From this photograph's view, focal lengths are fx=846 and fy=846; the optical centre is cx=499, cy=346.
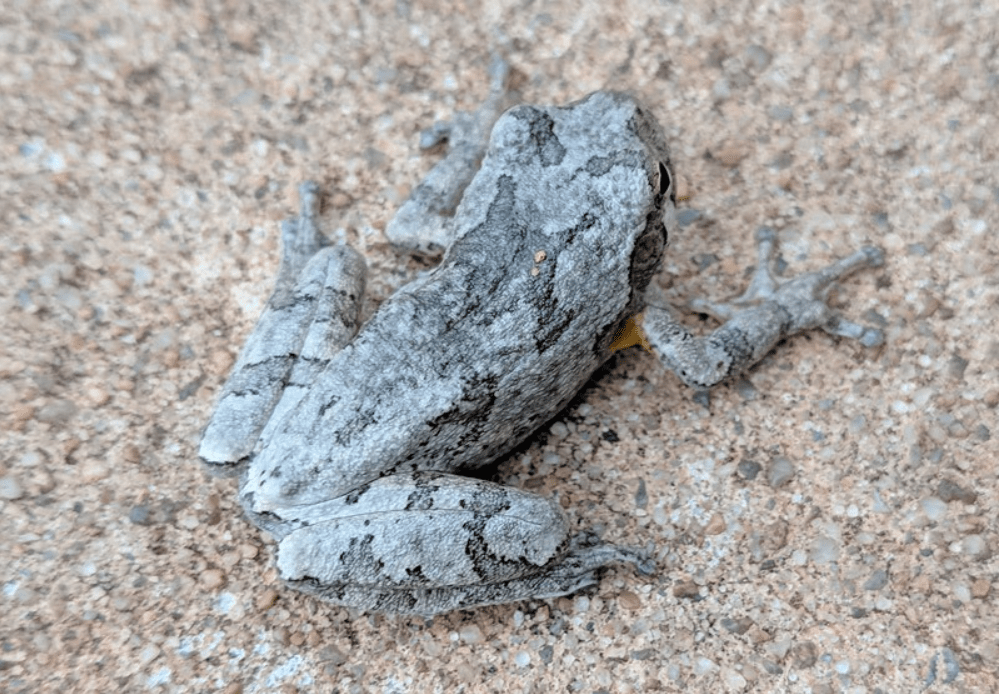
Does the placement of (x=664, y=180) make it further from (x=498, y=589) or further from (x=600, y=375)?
(x=498, y=589)

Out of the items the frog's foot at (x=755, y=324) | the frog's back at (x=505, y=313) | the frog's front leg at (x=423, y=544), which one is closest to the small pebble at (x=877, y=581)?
the frog's foot at (x=755, y=324)

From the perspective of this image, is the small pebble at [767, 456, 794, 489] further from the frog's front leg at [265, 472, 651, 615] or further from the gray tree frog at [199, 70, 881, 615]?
the frog's front leg at [265, 472, 651, 615]

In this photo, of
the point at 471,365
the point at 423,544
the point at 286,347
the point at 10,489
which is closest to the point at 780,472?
the point at 471,365

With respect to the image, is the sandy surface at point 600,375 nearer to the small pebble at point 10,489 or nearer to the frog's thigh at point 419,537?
the small pebble at point 10,489

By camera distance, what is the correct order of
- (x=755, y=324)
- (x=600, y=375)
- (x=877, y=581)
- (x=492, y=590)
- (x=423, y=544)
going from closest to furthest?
(x=423, y=544) < (x=492, y=590) < (x=877, y=581) < (x=755, y=324) < (x=600, y=375)

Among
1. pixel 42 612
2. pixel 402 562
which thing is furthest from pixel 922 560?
pixel 42 612

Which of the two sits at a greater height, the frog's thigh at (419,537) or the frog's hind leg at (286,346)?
the frog's hind leg at (286,346)
